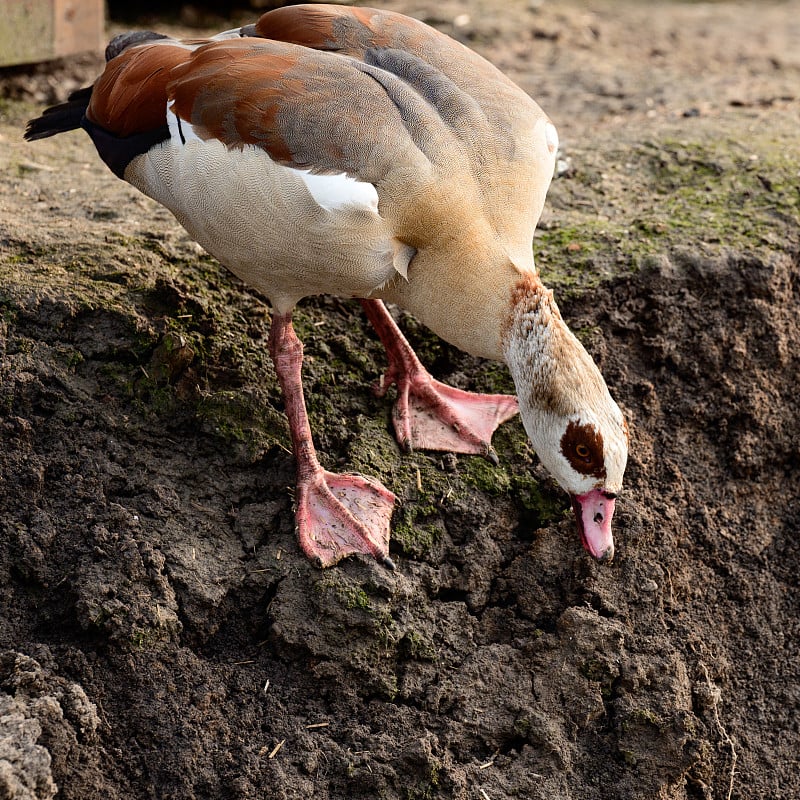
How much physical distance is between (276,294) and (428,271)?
64cm

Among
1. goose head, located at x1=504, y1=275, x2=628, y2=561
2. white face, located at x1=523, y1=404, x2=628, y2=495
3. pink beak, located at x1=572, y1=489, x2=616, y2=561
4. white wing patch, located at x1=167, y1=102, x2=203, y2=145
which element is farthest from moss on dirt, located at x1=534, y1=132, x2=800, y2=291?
white wing patch, located at x1=167, y1=102, x2=203, y2=145

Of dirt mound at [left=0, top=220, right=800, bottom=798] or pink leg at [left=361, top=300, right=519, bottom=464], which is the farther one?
pink leg at [left=361, top=300, right=519, bottom=464]

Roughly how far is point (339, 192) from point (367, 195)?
100 millimetres

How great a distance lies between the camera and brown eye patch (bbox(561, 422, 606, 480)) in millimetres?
3486

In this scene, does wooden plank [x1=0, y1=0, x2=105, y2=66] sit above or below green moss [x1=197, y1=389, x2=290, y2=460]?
above

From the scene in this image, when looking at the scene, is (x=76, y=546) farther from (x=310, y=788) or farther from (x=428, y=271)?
(x=428, y=271)

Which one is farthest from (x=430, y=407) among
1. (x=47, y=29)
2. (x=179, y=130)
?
(x=47, y=29)

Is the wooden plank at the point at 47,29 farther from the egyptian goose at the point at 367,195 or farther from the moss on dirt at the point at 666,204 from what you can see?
the moss on dirt at the point at 666,204

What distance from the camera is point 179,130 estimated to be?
3.70 m

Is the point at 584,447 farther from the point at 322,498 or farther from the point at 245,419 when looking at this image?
the point at 245,419

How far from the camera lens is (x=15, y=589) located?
342 cm

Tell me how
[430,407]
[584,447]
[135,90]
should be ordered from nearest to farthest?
1. [584,447]
2. [135,90]
3. [430,407]

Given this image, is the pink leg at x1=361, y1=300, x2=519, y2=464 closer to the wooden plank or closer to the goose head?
the goose head

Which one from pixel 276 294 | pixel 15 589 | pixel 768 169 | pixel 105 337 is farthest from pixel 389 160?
pixel 768 169
